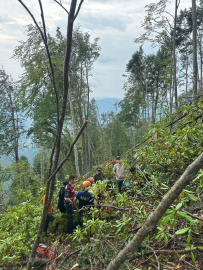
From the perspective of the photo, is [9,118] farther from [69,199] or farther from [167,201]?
[167,201]

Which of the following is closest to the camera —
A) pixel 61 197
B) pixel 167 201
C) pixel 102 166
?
pixel 167 201

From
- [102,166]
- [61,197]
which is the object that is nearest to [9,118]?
[102,166]

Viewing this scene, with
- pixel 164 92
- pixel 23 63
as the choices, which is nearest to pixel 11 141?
pixel 23 63

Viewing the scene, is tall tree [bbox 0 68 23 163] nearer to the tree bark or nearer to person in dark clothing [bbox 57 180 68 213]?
person in dark clothing [bbox 57 180 68 213]

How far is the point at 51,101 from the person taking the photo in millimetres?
13398

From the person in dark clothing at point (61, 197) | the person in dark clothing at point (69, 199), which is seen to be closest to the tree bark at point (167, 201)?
the person in dark clothing at point (69, 199)


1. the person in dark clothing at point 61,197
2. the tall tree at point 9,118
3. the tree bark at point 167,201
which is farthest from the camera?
the tall tree at point 9,118

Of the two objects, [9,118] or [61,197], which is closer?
[61,197]

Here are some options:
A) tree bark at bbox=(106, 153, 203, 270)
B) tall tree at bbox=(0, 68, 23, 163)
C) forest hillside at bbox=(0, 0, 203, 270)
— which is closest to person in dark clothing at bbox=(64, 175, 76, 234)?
forest hillside at bbox=(0, 0, 203, 270)

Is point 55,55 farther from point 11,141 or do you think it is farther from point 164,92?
point 164,92

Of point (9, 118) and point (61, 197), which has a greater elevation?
point (9, 118)

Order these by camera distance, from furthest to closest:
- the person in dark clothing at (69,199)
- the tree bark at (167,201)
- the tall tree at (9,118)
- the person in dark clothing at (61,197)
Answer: the tall tree at (9,118) < the person in dark clothing at (61,197) < the person in dark clothing at (69,199) < the tree bark at (167,201)

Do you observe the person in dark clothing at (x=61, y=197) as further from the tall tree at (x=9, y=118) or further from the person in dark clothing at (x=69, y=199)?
the tall tree at (x=9, y=118)

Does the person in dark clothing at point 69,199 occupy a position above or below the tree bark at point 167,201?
below
